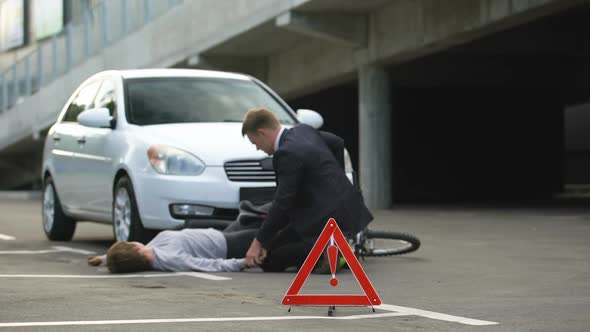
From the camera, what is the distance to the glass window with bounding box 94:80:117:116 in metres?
12.8

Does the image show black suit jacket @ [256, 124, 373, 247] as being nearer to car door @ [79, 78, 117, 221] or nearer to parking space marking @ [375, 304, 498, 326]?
parking space marking @ [375, 304, 498, 326]

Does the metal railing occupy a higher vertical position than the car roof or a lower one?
higher

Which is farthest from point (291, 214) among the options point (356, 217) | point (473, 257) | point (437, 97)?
point (437, 97)

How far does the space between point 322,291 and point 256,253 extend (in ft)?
4.16

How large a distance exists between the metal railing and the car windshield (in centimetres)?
1720

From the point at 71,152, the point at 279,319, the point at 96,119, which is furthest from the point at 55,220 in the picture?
the point at 279,319

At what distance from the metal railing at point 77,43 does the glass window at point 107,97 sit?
16.8m

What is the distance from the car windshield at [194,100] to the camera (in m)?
12.3

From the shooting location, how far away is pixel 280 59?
30.1m

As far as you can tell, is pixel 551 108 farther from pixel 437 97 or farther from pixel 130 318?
pixel 130 318

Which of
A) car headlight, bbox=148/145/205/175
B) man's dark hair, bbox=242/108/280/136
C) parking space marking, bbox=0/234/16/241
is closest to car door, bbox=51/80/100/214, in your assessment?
parking space marking, bbox=0/234/16/241

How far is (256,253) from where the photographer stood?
31.5 ft

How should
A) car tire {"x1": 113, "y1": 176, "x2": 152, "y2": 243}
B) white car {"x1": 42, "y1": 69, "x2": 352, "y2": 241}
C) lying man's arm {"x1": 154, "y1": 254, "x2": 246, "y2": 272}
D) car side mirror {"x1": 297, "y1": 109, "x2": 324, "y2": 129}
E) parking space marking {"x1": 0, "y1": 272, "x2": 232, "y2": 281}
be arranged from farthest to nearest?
car side mirror {"x1": 297, "y1": 109, "x2": 324, "y2": 129}
car tire {"x1": 113, "y1": 176, "x2": 152, "y2": 243}
white car {"x1": 42, "y1": 69, "x2": 352, "y2": 241}
lying man's arm {"x1": 154, "y1": 254, "x2": 246, "y2": 272}
parking space marking {"x1": 0, "y1": 272, "x2": 232, "y2": 281}

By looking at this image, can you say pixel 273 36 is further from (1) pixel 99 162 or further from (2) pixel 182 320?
(2) pixel 182 320
